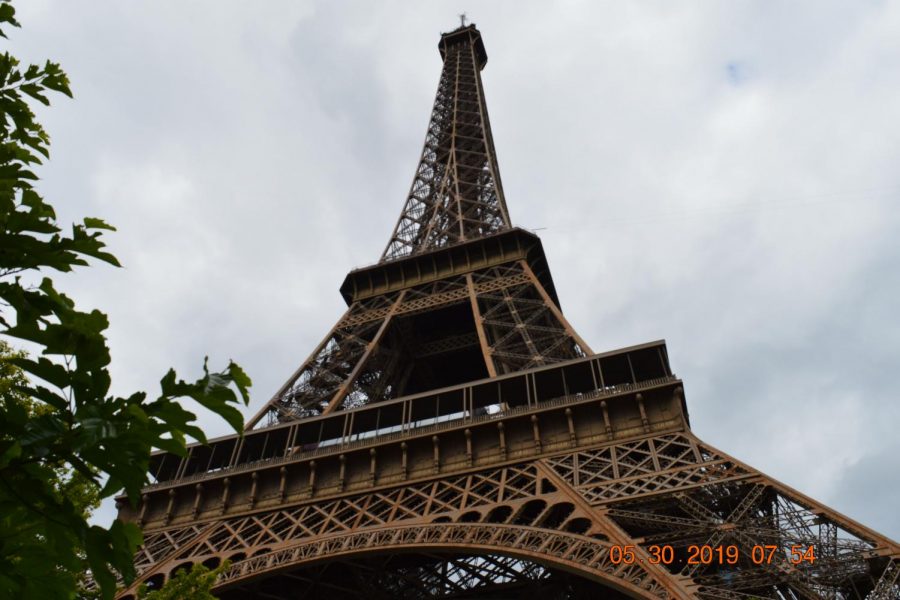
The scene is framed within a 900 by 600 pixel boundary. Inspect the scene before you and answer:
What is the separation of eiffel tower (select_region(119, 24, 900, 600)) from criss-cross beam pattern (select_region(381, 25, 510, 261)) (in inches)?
312

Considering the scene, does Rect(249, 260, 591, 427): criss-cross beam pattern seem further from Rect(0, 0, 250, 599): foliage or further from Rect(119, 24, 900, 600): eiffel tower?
Rect(0, 0, 250, 599): foliage

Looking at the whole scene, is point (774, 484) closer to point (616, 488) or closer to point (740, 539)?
point (740, 539)

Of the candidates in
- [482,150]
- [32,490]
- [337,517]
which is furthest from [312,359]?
[32,490]

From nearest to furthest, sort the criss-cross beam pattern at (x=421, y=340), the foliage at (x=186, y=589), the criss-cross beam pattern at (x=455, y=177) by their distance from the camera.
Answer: the foliage at (x=186, y=589) < the criss-cross beam pattern at (x=421, y=340) < the criss-cross beam pattern at (x=455, y=177)

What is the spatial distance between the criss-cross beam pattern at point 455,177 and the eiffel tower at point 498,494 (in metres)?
7.93

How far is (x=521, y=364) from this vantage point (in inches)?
1098

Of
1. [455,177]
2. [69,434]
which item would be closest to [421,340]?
[455,177]

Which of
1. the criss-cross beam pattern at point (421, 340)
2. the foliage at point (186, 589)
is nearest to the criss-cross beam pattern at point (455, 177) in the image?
the criss-cross beam pattern at point (421, 340)

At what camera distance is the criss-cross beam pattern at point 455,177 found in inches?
1636
